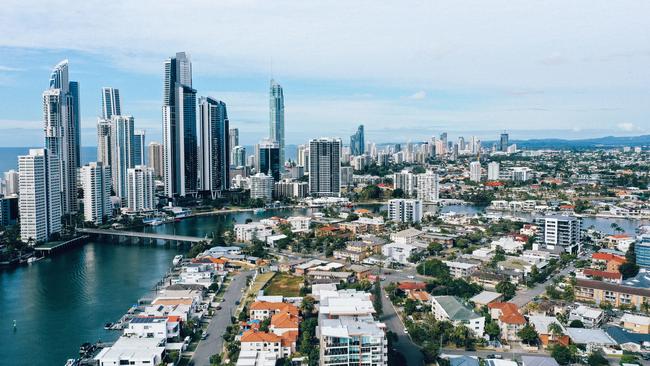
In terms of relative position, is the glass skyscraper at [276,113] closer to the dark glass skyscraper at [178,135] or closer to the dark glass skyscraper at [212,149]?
the dark glass skyscraper at [212,149]

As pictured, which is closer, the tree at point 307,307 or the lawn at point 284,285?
the tree at point 307,307

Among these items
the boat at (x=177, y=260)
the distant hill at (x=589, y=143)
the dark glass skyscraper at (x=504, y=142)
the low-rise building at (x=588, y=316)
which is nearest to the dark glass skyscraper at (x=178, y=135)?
the boat at (x=177, y=260)

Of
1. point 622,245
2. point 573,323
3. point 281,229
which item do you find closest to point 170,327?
point 573,323

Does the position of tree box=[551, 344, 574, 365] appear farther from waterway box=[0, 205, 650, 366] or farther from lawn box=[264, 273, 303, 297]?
waterway box=[0, 205, 650, 366]

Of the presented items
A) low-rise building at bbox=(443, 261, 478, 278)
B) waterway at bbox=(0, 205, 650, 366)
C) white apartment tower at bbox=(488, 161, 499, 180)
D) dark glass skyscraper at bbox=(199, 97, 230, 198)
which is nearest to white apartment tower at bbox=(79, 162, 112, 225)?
waterway at bbox=(0, 205, 650, 366)

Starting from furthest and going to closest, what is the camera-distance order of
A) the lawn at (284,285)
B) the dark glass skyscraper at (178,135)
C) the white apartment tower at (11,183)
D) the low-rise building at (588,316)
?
the dark glass skyscraper at (178,135) → the white apartment tower at (11,183) → the lawn at (284,285) → the low-rise building at (588,316)

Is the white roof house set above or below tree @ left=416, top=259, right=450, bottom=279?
below

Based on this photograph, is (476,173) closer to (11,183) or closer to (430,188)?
(430,188)
